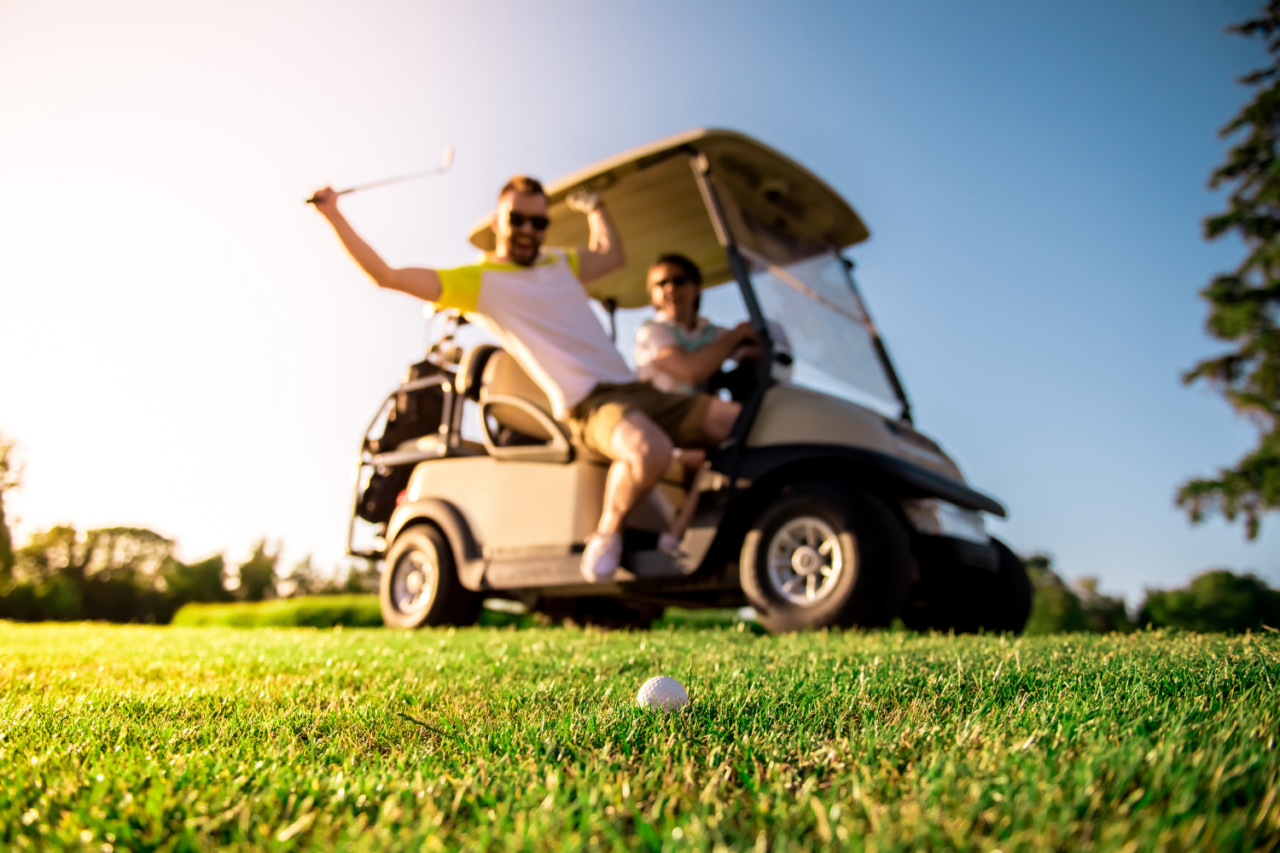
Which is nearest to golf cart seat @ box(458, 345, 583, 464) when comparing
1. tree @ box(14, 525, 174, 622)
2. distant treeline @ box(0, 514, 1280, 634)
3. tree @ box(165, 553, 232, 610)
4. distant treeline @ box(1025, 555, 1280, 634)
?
distant treeline @ box(0, 514, 1280, 634)

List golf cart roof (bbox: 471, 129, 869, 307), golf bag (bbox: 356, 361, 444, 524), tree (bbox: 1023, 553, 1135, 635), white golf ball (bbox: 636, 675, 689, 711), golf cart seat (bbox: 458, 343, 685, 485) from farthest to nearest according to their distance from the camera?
1. tree (bbox: 1023, 553, 1135, 635)
2. golf bag (bbox: 356, 361, 444, 524)
3. golf cart roof (bbox: 471, 129, 869, 307)
4. golf cart seat (bbox: 458, 343, 685, 485)
5. white golf ball (bbox: 636, 675, 689, 711)

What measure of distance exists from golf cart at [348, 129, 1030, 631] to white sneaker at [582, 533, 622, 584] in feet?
0.57

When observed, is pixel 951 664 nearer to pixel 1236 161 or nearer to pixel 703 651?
pixel 703 651

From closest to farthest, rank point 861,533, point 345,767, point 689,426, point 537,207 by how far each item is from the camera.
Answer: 1. point 345,767
2. point 861,533
3. point 689,426
4. point 537,207

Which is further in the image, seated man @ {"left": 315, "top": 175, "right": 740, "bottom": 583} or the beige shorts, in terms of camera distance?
the beige shorts

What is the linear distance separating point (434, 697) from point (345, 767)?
74 centimetres

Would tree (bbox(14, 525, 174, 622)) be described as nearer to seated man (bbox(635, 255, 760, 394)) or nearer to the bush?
the bush

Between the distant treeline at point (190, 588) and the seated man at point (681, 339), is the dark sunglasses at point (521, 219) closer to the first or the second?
the seated man at point (681, 339)

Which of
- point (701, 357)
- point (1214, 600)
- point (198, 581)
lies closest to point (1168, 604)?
point (1214, 600)

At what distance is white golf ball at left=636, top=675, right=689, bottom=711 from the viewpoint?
166 centimetres

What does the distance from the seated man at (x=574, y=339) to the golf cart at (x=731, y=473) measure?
0.22 meters

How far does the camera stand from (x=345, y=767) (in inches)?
49.6

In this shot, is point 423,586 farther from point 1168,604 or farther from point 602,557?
point 1168,604

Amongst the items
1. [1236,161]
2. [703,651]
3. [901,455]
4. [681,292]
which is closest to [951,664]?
[703,651]
